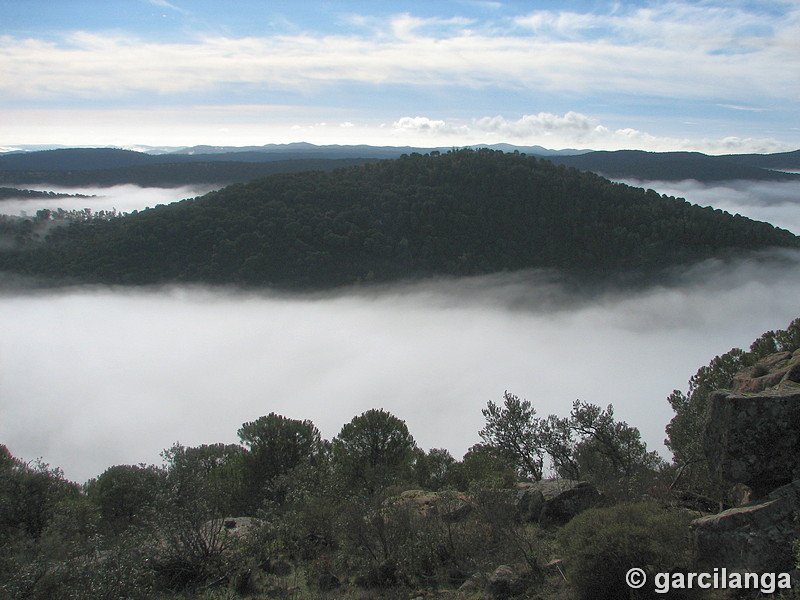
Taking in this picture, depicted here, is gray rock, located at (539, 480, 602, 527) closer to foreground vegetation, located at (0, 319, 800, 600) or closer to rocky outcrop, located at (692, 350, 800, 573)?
foreground vegetation, located at (0, 319, 800, 600)

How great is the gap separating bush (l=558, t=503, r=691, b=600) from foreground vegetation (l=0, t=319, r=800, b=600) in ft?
0.06

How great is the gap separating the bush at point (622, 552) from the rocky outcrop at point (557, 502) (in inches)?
151

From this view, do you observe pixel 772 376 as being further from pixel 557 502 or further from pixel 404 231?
pixel 404 231

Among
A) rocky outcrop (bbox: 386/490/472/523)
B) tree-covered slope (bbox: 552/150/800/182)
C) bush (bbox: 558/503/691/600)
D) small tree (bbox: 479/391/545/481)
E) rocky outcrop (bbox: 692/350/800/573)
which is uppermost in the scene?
tree-covered slope (bbox: 552/150/800/182)

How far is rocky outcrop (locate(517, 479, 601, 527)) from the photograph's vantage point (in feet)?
38.2

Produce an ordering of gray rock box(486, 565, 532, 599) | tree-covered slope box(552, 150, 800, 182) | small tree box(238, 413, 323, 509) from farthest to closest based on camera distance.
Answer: tree-covered slope box(552, 150, 800, 182)
small tree box(238, 413, 323, 509)
gray rock box(486, 565, 532, 599)

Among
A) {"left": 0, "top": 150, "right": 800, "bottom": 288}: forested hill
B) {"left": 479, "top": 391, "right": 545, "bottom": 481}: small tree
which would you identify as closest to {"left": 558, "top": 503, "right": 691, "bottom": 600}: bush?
{"left": 479, "top": 391, "right": 545, "bottom": 481}: small tree

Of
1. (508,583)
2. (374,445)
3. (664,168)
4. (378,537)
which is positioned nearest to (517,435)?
(374,445)

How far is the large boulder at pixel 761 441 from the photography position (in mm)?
7906

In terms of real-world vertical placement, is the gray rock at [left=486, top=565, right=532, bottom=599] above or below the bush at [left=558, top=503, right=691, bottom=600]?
below

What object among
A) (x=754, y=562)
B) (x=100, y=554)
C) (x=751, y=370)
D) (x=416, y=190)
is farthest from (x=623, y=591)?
A: (x=416, y=190)

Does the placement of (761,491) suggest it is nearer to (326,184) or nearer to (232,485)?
(232,485)

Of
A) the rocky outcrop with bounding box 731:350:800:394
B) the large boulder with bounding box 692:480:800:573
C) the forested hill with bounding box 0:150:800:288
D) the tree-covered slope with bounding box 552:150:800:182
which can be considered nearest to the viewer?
the large boulder with bounding box 692:480:800:573

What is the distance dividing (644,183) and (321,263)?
138 meters
